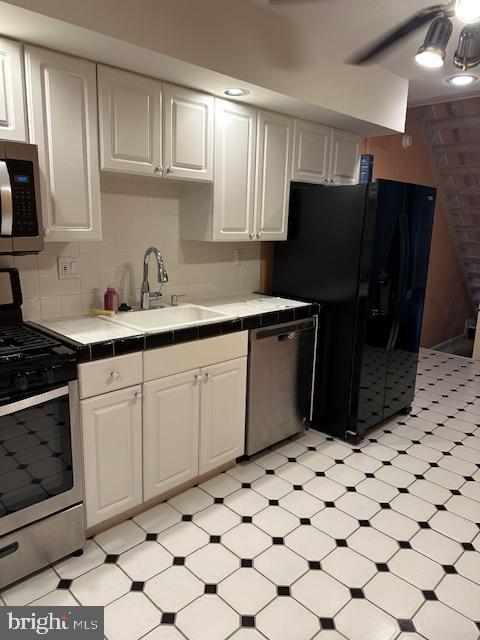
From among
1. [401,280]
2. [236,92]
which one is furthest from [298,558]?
[236,92]

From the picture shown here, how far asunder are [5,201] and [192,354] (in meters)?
1.10

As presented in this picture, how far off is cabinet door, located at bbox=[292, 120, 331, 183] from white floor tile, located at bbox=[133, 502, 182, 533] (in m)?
2.28

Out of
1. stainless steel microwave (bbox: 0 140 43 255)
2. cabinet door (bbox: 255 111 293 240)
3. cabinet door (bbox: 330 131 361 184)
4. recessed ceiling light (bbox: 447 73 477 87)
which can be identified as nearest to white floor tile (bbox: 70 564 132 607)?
stainless steel microwave (bbox: 0 140 43 255)

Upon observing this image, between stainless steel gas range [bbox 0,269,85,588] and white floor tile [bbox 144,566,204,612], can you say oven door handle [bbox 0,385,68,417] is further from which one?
white floor tile [bbox 144,566,204,612]

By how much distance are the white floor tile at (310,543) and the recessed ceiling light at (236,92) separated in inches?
92.6

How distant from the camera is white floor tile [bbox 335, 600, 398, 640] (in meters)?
1.71

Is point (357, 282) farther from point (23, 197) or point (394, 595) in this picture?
point (23, 197)

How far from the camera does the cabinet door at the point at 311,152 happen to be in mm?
3141

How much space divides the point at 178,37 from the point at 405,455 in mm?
2808

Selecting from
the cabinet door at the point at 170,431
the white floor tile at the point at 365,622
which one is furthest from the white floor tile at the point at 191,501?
the white floor tile at the point at 365,622

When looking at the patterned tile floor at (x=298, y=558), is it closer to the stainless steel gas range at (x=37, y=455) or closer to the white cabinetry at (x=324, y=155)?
the stainless steel gas range at (x=37, y=455)

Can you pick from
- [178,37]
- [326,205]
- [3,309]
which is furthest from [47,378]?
[326,205]

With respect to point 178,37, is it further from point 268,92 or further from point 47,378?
point 47,378

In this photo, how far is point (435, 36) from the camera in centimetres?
170
